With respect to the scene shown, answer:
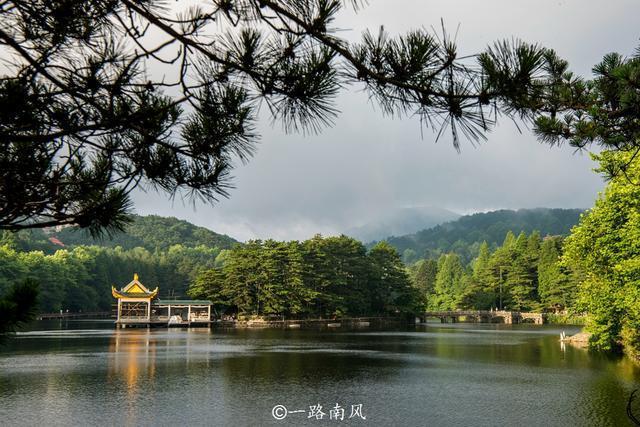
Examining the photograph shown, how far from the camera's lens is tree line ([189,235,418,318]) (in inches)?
1623

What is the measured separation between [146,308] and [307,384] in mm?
29800

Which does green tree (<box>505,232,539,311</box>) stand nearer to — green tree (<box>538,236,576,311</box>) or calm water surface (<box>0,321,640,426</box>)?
green tree (<box>538,236,576,311</box>)

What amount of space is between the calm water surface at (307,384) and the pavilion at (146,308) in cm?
1429

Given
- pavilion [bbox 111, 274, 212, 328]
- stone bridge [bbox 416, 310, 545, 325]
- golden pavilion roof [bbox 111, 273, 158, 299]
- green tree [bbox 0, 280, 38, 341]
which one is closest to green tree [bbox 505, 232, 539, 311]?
stone bridge [bbox 416, 310, 545, 325]

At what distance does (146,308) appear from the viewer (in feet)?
139

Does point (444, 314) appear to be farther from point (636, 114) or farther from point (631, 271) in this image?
point (636, 114)

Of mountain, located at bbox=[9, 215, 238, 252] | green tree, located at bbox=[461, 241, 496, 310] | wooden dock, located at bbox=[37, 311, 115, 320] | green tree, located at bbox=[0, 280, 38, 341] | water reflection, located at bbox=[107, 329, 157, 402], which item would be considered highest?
mountain, located at bbox=[9, 215, 238, 252]

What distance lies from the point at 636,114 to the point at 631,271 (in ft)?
40.8

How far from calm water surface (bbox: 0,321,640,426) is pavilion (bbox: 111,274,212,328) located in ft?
46.9

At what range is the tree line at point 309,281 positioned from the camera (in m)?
41.2

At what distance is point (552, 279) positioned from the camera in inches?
1921

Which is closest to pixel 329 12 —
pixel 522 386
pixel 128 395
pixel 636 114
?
pixel 636 114

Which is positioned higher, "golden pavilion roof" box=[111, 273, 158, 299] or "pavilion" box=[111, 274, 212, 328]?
"golden pavilion roof" box=[111, 273, 158, 299]

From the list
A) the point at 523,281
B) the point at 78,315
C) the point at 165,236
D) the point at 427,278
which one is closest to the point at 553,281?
the point at 523,281
